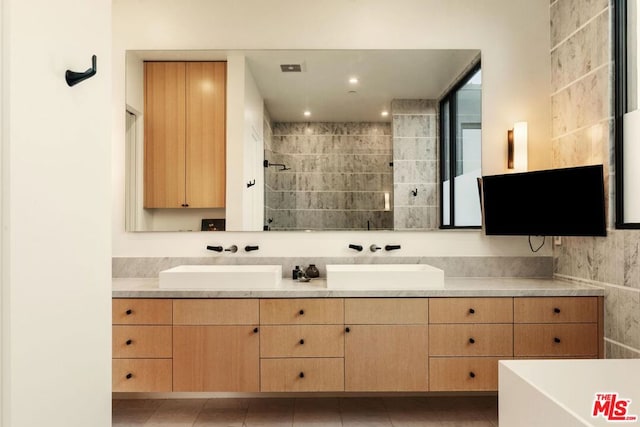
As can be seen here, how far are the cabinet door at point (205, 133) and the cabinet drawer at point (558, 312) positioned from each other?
2.02 metres

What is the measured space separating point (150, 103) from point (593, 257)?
3.05 meters

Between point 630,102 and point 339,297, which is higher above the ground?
point 630,102

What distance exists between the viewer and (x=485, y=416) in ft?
8.75

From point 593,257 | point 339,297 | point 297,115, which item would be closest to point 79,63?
point 339,297

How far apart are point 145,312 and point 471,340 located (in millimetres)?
1866

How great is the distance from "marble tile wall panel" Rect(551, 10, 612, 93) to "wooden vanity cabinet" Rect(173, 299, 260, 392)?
95.3 inches

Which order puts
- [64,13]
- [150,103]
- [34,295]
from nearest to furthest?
1. [34,295]
2. [64,13]
3. [150,103]

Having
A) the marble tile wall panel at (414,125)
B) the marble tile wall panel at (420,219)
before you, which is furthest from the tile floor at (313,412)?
the marble tile wall panel at (414,125)

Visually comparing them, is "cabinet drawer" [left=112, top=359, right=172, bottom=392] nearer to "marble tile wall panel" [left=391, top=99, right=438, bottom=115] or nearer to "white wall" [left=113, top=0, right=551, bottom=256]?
"white wall" [left=113, top=0, right=551, bottom=256]

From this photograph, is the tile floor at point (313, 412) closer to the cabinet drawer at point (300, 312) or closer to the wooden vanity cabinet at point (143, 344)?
the wooden vanity cabinet at point (143, 344)

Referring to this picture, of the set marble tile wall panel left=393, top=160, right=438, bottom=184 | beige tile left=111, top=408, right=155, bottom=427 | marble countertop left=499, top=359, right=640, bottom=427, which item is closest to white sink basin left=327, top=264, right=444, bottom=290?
marble tile wall panel left=393, top=160, right=438, bottom=184

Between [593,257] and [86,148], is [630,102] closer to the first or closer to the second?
[593,257]

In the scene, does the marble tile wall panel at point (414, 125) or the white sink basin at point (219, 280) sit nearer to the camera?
the white sink basin at point (219, 280)

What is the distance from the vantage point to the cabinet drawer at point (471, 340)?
96.4 inches
